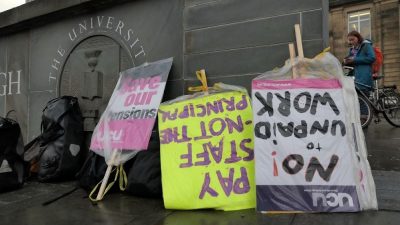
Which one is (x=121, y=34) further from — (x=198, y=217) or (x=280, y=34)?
(x=198, y=217)

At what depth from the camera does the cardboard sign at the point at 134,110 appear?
11.6 ft

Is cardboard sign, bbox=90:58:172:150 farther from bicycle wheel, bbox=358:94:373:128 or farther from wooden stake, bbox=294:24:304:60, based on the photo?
bicycle wheel, bbox=358:94:373:128

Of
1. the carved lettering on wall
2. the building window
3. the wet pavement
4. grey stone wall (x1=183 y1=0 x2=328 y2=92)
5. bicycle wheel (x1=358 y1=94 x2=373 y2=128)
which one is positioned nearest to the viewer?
the wet pavement

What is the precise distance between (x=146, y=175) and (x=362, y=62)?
4.25m

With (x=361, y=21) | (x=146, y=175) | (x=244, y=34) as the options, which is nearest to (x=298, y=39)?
(x=244, y=34)

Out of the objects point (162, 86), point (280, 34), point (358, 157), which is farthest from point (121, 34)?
point (358, 157)

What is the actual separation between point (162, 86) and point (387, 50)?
25.5 m

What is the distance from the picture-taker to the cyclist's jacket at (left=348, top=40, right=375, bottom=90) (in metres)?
5.84

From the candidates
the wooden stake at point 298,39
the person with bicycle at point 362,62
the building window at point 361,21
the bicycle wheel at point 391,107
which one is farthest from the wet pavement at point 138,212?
the building window at point 361,21

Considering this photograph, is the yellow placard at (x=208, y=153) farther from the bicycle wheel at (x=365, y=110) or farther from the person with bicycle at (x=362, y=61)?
the person with bicycle at (x=362, y=61)

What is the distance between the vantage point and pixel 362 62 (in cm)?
587

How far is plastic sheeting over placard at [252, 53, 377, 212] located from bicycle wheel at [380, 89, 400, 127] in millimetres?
4758

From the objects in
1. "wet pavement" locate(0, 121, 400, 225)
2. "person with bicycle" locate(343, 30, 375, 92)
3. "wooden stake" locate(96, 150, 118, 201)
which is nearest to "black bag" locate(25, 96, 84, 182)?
"wet pavement" locate(0, 121, 400, 225)

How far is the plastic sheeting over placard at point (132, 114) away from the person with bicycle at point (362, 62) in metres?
3.42
